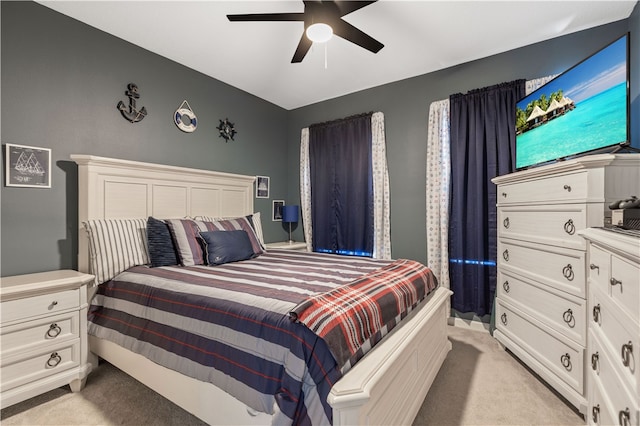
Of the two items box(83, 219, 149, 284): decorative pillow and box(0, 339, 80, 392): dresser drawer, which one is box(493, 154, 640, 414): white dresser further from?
box(0, 339, 80, 392): dresser drawer

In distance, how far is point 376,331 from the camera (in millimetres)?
1468

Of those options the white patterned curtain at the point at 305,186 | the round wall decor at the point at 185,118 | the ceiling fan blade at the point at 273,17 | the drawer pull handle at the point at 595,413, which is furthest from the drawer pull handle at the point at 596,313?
the round wall decor at the point at 185,118

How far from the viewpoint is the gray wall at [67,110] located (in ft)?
7.06

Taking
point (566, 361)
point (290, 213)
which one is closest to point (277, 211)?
point (290, 213)

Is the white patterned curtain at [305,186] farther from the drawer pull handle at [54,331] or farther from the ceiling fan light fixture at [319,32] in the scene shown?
the drawer pull handle at [54,331]

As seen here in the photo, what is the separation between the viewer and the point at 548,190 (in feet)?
6.52

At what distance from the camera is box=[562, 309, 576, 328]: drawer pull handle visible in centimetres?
179

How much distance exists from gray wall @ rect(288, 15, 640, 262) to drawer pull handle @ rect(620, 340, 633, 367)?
8.49ft

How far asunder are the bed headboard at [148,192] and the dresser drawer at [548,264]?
2.87 meters

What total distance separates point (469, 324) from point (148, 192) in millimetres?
3483

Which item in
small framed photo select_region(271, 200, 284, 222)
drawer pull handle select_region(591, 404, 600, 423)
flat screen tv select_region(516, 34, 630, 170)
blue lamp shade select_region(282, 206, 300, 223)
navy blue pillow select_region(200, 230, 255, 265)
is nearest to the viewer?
drawer pull handle select_region(591, 404, 600, 423)

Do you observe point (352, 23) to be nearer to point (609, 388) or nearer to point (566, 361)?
point (609, 388)

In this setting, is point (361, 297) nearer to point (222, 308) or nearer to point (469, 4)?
point (222, 308)

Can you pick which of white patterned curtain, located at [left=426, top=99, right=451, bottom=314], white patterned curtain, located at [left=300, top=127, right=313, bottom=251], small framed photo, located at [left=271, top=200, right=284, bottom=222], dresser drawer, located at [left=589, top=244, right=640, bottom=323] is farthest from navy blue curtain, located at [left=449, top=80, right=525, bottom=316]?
small framed photo, located at [left=271, top=200, right=284, bottom=222]
